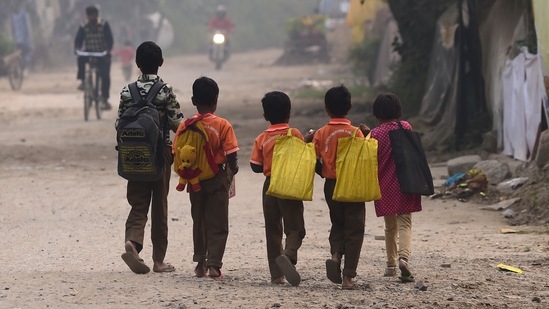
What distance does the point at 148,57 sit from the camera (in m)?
7.86

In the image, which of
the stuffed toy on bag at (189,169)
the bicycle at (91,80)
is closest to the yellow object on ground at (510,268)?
the stuffed toy on bag at (189,169)

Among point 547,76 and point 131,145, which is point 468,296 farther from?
point 547,76

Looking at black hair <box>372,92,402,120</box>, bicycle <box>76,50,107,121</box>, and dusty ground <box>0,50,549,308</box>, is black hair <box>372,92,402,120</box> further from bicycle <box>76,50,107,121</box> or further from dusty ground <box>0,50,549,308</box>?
bicycle <box>76,50,107,121</box>

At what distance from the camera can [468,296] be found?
6.99 meters

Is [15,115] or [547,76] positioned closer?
[547,76]

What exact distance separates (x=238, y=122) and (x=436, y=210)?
911cm

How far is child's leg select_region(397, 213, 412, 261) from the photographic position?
7617 mm

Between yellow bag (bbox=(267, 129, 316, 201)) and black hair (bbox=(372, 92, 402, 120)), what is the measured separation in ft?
2.10

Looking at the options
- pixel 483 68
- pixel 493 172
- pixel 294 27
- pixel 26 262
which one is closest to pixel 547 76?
pixel 493 172

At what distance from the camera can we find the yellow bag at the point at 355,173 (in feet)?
23.7

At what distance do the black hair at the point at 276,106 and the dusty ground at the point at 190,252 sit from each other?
1.01 meters

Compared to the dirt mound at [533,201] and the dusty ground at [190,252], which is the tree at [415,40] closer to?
the dusty ground at [190,252]

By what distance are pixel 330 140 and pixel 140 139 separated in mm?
1188

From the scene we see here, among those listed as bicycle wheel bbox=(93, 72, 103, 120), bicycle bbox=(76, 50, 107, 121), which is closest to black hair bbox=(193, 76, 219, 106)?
bicycle bbox=(76, 50, 107, 121)
